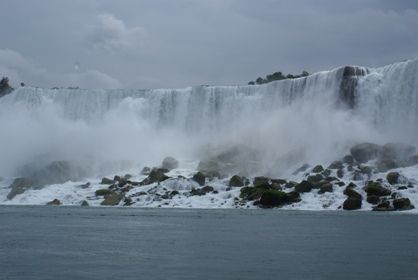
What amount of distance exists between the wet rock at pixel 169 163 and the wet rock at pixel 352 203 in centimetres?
2446

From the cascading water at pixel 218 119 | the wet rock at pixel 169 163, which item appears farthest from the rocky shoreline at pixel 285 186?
the cascading water at pixel 218 119

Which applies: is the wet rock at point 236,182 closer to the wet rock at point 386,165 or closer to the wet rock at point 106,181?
the wet rock at point 386,165

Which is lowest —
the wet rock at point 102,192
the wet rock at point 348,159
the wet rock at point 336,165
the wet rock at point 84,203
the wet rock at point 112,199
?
the wet rock at point 84,203

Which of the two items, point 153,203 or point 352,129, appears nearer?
point 153,203

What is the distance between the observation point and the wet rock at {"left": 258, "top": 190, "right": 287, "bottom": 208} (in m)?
42.9

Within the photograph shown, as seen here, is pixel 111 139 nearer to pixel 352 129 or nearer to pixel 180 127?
pixel 180 127

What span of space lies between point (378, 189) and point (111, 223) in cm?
1819

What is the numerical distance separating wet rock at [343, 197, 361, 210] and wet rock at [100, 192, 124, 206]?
58.4 feet

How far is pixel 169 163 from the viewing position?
6169cm

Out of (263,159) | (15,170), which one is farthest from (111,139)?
(263,159)

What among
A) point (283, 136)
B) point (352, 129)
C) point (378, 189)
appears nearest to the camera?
point (378, 189)

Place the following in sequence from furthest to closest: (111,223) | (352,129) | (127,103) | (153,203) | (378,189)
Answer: (127,103) < (352,129) < (153,203) < (378,189) < (111,223)

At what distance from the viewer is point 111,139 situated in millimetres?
70875

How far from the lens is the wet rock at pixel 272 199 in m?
42.9
